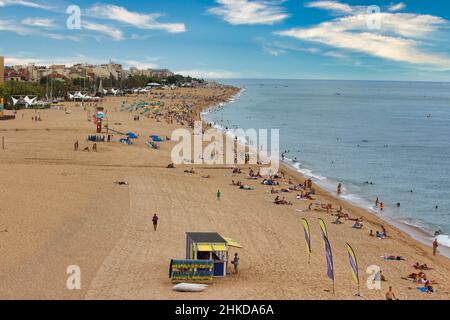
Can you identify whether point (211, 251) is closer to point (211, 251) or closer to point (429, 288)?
point (211, 251)

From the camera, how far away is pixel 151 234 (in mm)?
18906

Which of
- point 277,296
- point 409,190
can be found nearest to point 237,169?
point 409,190

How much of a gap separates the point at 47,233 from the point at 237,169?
19191mm

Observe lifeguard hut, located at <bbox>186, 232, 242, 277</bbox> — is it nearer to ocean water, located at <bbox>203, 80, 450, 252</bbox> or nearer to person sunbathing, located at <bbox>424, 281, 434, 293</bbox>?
person sunbathing, located at <bbox>424, 281, 434, 293</bbox>

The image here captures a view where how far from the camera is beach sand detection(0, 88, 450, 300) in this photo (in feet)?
45.2

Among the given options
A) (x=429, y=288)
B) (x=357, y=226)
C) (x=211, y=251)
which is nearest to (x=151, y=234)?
(x=211, y=251)

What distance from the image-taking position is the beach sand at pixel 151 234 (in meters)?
13.8

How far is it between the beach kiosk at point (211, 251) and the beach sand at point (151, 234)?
0.52m

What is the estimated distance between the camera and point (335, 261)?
17766 mm

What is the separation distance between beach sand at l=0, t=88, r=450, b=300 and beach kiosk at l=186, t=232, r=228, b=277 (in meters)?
0.52

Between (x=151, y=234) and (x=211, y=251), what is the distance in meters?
5.01

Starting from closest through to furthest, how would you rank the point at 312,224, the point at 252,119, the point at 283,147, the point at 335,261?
the point at 335,261 < the point at 312,224 < the point at 283,147 < the point at 252,119

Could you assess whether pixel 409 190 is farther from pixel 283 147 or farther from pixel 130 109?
pixel 130 109

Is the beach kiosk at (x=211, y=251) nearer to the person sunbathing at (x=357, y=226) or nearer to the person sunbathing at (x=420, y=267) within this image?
the person sunbathing at (x=420, y=267)
